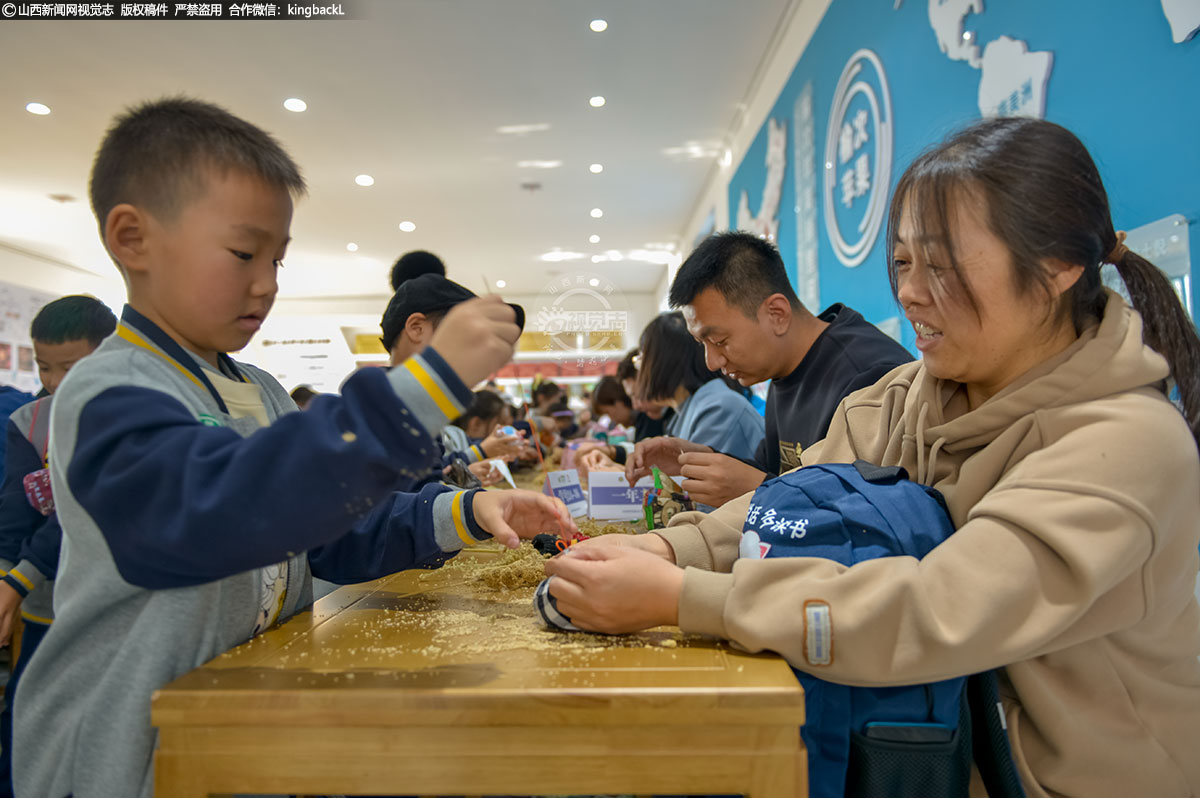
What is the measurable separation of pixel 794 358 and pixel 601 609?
1426 mm

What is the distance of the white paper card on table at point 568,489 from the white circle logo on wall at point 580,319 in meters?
0.40

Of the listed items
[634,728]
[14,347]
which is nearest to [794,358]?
[634,728]

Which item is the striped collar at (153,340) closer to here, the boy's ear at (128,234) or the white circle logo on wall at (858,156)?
the boy's ear at (128,234)

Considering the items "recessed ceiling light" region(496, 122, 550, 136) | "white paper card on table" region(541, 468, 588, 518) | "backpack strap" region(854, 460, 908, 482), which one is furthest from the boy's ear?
"recessed ceiling light" region(496, 122, 550, 136)

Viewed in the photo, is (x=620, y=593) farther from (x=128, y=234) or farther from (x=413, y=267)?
(x=413, y=267)

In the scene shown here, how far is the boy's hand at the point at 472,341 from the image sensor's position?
2.33ft

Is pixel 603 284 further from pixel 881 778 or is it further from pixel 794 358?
pixel 881 778

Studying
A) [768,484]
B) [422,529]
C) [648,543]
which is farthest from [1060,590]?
[422,529]

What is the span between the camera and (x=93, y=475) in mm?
691

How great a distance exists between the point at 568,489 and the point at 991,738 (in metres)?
1.45

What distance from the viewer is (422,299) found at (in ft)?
6.35

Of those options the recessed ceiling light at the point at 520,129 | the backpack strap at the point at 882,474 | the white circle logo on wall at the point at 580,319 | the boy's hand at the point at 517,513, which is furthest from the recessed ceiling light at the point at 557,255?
the backpack strap at the point at 882,474

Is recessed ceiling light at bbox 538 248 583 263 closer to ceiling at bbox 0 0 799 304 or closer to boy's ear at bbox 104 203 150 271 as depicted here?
ceiling at bbox 0 0 799 304

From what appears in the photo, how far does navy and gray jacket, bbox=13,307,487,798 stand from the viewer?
2.15 ft
